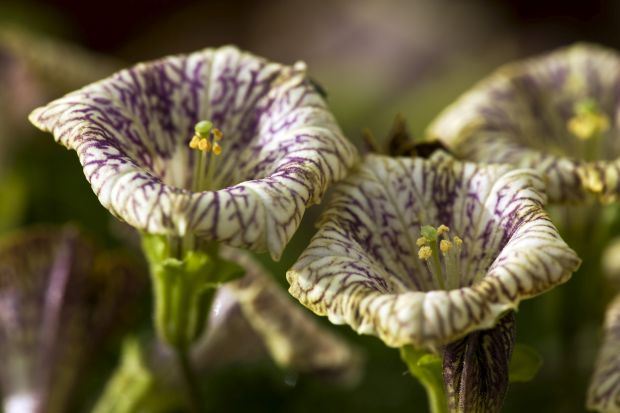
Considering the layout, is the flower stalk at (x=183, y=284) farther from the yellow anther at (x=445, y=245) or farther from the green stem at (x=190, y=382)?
the yellow anther at (x=445, y=245)

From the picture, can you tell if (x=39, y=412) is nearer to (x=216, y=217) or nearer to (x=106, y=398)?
(x=106, y=398)

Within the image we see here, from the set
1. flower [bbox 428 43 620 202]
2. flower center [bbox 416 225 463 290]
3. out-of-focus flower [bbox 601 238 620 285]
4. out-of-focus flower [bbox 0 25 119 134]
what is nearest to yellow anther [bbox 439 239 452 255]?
flower center [bbox 416 225 463 290]

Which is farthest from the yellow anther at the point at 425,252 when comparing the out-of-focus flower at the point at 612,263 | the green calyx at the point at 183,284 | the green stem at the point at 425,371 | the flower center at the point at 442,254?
the out-of-focus flower at the point at 612,263

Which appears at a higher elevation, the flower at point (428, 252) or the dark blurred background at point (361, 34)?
the flower at point (428, 252)

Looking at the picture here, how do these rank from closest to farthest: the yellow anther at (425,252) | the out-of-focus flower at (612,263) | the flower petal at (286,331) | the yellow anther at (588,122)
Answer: the yellow anther at (425,252) → the yellow anther at (588,122) → the flower petal at (286,331) → the out-of-focus flower at (612,263)

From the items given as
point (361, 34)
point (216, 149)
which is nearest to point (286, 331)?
point (216, 149)

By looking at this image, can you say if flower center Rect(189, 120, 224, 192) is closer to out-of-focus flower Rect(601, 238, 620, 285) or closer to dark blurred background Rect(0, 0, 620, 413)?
out-of-focus flower Rect(601, 238, 620, 285)

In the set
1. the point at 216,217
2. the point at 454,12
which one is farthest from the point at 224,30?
the point at 216,217
